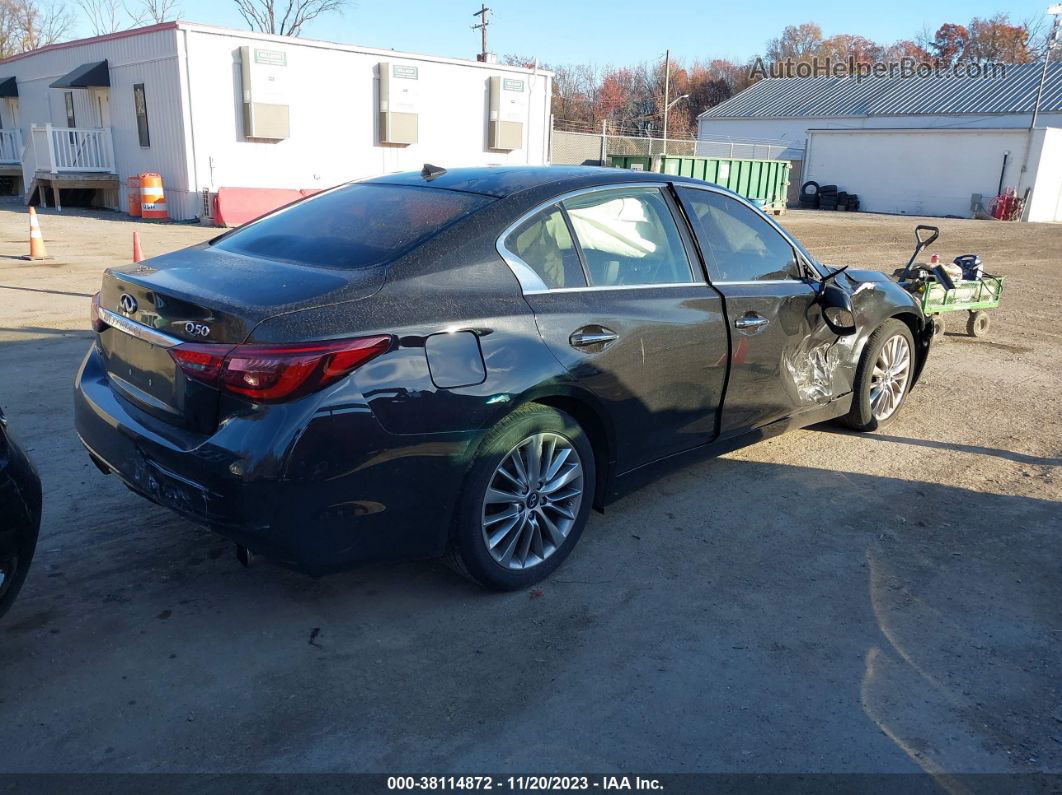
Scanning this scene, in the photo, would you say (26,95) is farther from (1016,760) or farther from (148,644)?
(1016,760)

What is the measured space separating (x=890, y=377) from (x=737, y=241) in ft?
6.47

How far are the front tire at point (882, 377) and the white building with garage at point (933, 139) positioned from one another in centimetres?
3564

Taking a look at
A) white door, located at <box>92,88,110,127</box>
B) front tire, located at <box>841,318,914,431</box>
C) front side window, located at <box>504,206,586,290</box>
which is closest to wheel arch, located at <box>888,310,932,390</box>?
front tire, located at <box>841,318,914,431</box>

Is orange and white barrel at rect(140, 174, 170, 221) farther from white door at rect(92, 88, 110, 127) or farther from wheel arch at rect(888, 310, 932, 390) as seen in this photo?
wheel arch at rect(888, 310, 932, 390)

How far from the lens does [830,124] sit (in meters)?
47.7

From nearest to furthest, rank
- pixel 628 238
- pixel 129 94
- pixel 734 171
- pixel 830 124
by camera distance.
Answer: pixel 628 238
pixel 129 94
pixel 734 171
pixel 830 124

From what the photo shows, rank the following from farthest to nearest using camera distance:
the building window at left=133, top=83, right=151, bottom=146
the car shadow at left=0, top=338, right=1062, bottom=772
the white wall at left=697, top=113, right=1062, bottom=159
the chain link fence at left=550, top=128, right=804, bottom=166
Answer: the white wall at left=697, top=113, right=1062, bottom=159
the chain link fence at left=550, top=128, right=804, bottom=166
the building window at left=133, top=83, right=151, bottom=146
the car shadow at left=0, top=338, right=1062, bottom=772

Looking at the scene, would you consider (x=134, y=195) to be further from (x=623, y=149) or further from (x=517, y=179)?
(x=623, y=149)

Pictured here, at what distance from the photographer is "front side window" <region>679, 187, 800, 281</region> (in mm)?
4340

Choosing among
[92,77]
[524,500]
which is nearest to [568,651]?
[524,500]

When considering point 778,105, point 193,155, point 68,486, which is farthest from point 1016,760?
point 778,105

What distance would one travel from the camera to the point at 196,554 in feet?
12.4

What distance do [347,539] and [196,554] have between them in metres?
1.14

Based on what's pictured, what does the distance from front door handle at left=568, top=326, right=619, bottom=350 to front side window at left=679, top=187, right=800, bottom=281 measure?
0.88 m
